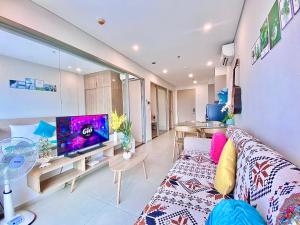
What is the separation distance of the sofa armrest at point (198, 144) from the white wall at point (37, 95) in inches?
84.3

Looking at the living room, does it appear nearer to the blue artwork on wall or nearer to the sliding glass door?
the blue artwork on wall

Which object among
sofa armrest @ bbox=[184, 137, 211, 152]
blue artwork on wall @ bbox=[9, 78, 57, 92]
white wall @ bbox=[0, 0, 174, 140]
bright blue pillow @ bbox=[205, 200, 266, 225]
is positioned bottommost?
sofa armrest @ bbox=[184, 137, 211, 152]

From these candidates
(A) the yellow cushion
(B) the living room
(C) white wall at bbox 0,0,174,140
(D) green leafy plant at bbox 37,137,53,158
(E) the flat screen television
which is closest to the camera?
(B) the living room

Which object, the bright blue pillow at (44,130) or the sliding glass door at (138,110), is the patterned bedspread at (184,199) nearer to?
the bright blue pillow at (44,130)

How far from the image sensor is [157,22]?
242cm

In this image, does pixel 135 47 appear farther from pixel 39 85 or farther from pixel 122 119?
pixel 39 85

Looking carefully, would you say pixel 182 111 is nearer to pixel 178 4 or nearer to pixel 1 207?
pixel 178 4

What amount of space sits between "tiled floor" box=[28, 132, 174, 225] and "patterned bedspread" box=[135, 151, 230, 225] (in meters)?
0.61

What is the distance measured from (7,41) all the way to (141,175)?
2.71 meters

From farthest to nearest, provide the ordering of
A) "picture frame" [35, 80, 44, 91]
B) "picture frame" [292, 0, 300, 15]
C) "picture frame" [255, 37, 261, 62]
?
"picture frame" [35, 80, 44, 91]
"picture frame" [255, 37, 261, 62]
"picture frame" [292, 0, 300, 15]

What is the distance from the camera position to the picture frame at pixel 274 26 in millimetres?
995

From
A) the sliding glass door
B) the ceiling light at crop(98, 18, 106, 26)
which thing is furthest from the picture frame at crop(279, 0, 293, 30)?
the sliding glass door

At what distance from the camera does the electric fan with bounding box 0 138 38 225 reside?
144cm

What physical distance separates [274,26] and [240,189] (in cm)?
119
